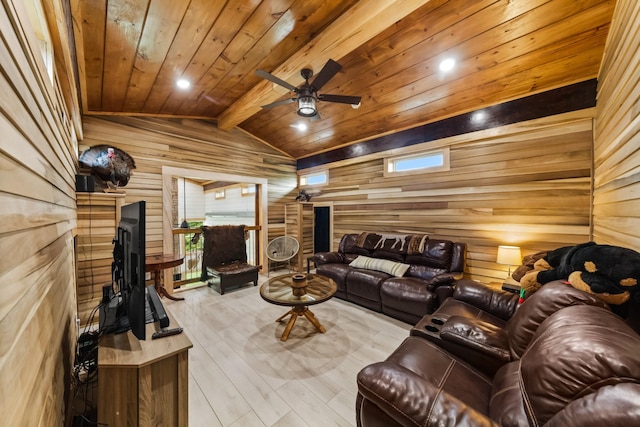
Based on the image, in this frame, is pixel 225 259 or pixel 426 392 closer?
pixel 426 392

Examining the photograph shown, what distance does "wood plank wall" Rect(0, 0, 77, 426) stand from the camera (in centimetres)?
67

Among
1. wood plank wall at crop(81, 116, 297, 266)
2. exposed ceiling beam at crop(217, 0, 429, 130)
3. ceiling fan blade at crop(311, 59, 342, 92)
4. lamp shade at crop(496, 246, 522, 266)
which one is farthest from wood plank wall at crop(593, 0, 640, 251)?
wood plank wall at crop(81, 116, 297, 266)

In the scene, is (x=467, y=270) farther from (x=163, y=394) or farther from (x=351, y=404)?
(x=163, y=394)

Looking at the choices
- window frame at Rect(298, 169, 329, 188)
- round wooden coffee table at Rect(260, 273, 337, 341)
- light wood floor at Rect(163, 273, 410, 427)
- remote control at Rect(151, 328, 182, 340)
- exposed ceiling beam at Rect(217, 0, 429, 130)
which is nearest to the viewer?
remote control at Rect(151, 328, 182, 340)

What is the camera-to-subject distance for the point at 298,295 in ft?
8.88

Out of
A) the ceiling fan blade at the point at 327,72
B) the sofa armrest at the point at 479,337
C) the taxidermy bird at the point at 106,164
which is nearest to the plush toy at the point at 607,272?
the sofa armrest at the point at 479,337

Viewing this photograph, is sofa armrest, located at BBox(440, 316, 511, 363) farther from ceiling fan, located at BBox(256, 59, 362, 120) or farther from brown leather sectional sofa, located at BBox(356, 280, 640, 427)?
ceiling fan, located at BBox(256, 59, 362, 120)

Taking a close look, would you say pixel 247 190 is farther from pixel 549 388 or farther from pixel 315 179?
pixel 549 388

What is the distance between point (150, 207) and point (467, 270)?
5076mm

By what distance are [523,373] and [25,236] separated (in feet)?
6.39

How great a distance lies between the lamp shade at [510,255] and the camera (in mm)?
2916

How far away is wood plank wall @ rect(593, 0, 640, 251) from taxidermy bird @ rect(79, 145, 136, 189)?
4911 millimetres

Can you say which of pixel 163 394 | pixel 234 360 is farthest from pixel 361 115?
pixel 163 394

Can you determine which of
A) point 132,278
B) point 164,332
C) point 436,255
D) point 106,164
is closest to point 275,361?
point 164,332
